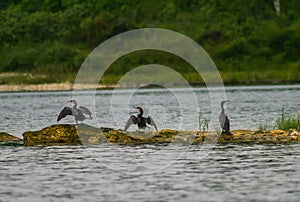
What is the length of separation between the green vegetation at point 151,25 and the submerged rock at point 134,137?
156 feet

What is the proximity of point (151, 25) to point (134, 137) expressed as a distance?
216 ft

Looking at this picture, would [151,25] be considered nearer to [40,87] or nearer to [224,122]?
[40,87]

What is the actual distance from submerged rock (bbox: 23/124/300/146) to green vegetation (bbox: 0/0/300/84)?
47613mm

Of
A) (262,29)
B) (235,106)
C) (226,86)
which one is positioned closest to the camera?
(235,106)

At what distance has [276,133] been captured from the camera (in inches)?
1138

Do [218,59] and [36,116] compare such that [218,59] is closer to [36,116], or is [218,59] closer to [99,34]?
[99,34]

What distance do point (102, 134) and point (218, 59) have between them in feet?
182

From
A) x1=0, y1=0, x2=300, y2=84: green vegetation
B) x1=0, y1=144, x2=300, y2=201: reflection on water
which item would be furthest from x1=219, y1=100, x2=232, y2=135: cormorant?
x1=0, y1=0, x2=300, y2=84: green vegetation

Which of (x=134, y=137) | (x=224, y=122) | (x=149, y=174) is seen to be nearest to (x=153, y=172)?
(x=149, y=174)

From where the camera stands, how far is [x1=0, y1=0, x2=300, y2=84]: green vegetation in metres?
81.2

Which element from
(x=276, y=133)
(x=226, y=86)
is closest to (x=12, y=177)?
(x=276, y=133)

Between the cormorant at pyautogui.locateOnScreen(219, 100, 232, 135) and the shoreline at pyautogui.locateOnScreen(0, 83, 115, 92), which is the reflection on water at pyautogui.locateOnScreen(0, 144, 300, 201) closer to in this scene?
the cormorant at pyautogui.locateOnScreen(219, 100, 232, 135)

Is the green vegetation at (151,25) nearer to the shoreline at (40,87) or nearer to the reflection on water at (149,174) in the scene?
the shoreline at (40,87)

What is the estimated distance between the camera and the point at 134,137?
1155 inches
